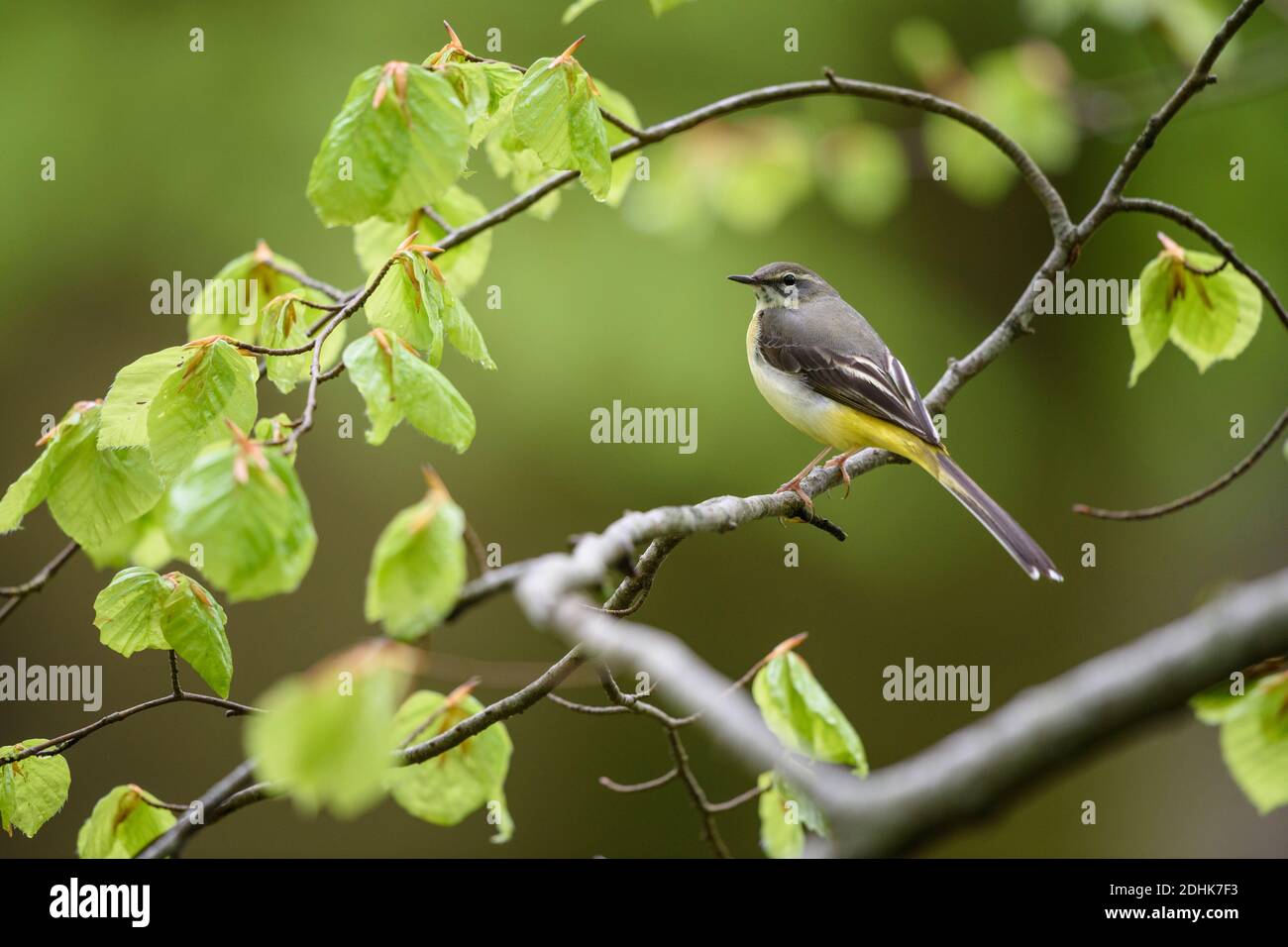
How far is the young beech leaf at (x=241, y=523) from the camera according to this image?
168 cm

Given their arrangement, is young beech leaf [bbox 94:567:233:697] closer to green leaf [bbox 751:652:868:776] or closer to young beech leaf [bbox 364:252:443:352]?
young beech leaf [bbox 364:252:443:352]

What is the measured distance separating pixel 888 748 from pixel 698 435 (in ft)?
10.9

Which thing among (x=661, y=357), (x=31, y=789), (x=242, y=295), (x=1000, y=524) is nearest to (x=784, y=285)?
(x=661, y=357)

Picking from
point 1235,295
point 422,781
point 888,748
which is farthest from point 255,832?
point 1235,295

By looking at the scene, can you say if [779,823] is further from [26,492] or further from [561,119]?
[26,492]

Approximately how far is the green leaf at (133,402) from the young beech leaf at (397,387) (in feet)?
1.54

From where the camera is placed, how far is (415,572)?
1621 mm

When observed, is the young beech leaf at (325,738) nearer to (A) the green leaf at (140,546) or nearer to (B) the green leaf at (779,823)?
(B) the green leaf at (779,823)

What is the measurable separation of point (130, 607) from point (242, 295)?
996 mm

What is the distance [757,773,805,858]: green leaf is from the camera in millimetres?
2721

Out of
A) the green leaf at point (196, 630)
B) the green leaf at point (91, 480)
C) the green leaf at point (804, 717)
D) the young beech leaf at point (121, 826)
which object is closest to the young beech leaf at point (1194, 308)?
the green leaf at point (804, 717)

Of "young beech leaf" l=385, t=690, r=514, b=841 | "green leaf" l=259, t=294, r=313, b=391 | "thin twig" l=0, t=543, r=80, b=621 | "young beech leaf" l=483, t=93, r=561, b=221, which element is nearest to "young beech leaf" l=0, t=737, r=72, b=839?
"thin twig" l=0, t=543, r=80, b=621

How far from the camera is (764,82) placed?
804cm

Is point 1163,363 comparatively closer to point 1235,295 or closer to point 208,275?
point 1235,295
